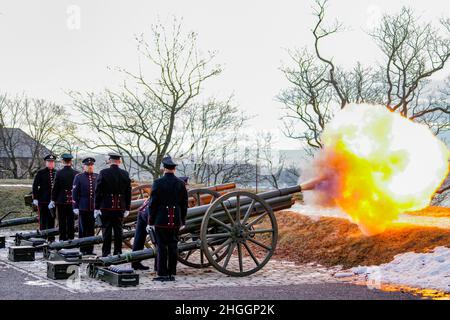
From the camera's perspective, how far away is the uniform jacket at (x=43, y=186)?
15.9 metres

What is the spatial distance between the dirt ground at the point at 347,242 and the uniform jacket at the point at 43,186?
16.8 ft

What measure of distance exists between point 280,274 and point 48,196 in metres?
6.34

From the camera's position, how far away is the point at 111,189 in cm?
1312

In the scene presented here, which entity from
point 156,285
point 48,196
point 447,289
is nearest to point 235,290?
point 156,285

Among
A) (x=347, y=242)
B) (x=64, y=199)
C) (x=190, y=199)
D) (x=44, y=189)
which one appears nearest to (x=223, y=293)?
(x=190, y=199)

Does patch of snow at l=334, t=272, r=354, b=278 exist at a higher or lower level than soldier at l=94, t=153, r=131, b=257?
lower

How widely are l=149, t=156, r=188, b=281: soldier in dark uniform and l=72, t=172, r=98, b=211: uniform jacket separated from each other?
3.37m

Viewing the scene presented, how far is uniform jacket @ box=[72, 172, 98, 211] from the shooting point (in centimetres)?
1426

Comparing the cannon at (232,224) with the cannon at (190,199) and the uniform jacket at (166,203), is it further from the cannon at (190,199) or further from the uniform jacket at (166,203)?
the cannon at (190,199)

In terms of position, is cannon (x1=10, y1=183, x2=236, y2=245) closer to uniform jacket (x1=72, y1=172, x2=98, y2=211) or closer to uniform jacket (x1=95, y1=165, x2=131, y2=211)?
uniform jacket (x1=95, y1=165, x2=131, y2=211)

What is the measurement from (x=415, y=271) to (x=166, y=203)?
393 centimetres

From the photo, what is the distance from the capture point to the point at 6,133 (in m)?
61.6

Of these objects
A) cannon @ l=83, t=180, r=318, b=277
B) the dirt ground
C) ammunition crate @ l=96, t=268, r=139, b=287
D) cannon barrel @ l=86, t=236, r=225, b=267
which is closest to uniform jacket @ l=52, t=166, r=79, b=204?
cannon @ l=83, t=180, r=318, b=277

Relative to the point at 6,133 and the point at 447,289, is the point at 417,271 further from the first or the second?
the point at 6,133
